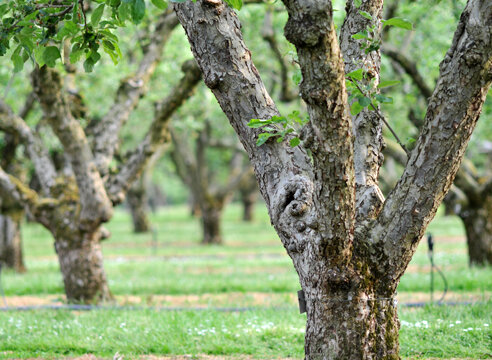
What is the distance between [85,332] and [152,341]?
88cm

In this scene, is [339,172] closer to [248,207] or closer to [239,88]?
[239,88]

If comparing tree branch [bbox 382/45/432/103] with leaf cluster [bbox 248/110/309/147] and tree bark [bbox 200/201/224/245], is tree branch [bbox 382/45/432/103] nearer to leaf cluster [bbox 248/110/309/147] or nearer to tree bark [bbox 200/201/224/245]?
leaf cluster [bbox 248/110/309/147]

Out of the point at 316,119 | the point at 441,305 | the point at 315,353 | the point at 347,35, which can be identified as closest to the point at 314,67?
the point at 316,119

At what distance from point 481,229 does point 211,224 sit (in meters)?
11.0

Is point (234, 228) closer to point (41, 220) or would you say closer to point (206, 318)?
point (41, 220)

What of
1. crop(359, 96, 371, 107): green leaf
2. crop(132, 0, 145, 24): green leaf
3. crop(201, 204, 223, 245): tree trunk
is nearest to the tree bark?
crop(201, 204, 223, 245): tree trunk

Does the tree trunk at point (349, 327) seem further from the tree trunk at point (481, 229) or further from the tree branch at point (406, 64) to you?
the tree trunk at point (481, 229)

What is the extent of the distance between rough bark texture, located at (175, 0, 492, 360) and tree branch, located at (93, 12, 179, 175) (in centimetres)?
485

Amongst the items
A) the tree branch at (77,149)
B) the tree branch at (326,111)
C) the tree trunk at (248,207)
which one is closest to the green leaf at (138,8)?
the tree branch at (326,111)

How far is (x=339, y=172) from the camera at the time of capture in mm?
3324

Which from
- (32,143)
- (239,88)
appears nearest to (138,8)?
(239,88)

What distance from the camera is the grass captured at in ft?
17.4

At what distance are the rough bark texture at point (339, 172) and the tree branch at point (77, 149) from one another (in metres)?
3.98

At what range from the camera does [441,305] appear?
21.6 feet
